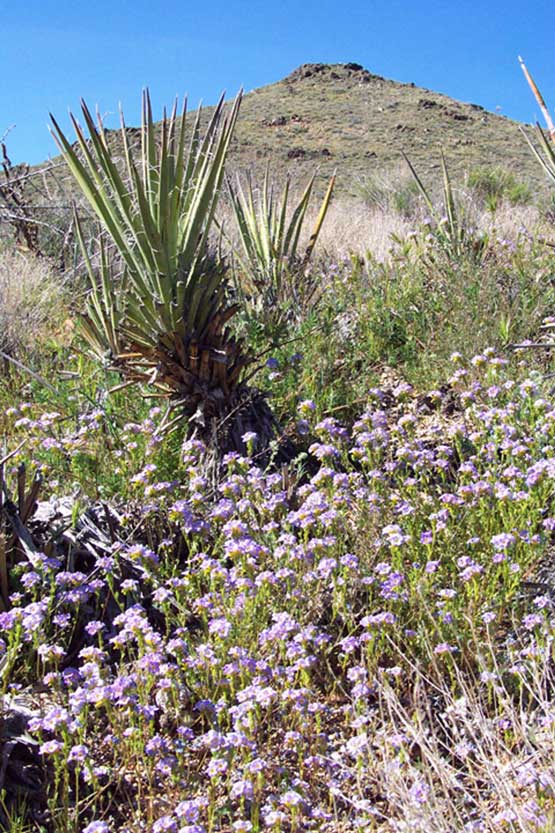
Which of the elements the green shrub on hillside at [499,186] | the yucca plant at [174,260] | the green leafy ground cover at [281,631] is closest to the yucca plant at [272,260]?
the green leafy ground cover at [281,631]

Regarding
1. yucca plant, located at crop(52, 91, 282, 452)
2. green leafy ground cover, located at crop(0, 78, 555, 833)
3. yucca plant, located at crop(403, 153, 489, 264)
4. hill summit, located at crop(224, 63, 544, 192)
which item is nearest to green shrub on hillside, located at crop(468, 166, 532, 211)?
hill summit, located at crop(224, 63, 544, 192)

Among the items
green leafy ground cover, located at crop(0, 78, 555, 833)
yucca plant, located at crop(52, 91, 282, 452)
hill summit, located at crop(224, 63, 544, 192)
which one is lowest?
green leafy ground cover, located at crop(0, 78, 555, 833)

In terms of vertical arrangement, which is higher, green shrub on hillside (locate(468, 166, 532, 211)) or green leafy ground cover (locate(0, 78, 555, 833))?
green shrub on hillside (locate(468, 166, 532, 211))

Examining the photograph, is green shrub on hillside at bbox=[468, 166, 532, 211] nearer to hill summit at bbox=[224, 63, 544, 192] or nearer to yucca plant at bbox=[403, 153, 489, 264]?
hill summit at bbox=[224, 63, 544, 192]

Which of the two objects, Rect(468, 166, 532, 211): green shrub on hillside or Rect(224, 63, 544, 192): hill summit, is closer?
Rect(468, 166, 532, 211): green shrub on hillside

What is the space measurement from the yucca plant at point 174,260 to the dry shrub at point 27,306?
2308 mm

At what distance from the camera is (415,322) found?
5.30 meters

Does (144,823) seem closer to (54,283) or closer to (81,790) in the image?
(81,790)

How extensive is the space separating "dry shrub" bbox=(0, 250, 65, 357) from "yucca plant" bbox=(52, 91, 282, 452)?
90.9 inches

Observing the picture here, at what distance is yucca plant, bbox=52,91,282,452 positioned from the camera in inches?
145

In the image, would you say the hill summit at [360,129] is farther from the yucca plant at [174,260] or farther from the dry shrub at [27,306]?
the yucca plant at [174,260]

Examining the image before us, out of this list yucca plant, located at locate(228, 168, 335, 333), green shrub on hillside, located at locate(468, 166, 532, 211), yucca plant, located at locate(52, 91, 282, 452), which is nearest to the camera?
yucca plant, located at locate(52, 91, 282, 452)

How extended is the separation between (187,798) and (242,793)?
0.41 metres

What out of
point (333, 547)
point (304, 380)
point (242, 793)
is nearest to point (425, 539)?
point (333, 547)
